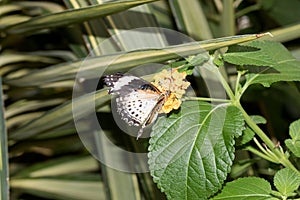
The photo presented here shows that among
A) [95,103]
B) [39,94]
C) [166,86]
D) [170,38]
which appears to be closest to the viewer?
[166,86]

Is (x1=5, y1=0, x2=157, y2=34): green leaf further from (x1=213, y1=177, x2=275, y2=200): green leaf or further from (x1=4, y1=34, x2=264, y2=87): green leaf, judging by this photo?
(x1=213, y1=177, x2=275, y2=200): green leaf

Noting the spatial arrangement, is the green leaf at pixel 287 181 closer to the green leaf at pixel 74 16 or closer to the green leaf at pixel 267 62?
the green leaf at pixel 267 62

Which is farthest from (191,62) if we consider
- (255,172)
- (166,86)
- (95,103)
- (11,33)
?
(11,33)

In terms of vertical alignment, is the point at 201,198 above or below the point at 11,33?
below

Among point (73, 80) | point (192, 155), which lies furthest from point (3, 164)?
point (192, 155)

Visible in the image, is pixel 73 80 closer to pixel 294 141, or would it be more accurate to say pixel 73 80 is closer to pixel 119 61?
pixel 119 61

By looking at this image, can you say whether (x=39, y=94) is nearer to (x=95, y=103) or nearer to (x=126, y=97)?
(x=95, y=103)
